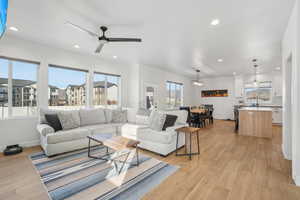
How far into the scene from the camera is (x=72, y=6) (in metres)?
2.27

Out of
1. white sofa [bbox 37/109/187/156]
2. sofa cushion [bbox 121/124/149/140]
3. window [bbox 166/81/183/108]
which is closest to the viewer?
white sofa [bbox 37/109/187/156]

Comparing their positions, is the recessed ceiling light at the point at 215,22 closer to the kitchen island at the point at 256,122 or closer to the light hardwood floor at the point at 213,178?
the light hardwood floor at the point at 213,178

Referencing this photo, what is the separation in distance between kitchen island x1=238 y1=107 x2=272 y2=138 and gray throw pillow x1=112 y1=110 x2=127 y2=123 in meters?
4.25

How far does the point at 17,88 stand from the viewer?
366 cm

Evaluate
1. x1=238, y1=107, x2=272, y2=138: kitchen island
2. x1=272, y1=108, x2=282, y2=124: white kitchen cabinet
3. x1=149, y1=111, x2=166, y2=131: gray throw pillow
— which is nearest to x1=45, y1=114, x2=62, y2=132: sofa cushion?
x1=149, y1=111, x2=166, y2=131: gray throw pillow

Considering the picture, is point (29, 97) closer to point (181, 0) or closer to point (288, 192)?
point (181, 0)

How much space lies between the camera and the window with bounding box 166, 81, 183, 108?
7.93 m

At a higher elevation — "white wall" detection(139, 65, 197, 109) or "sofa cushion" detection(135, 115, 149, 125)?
"white wall" detection(139, 65, 197, 109)

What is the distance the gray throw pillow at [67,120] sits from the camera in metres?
3.45

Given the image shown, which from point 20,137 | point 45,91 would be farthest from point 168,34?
point 20,137

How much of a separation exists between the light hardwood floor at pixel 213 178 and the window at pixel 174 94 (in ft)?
16.0

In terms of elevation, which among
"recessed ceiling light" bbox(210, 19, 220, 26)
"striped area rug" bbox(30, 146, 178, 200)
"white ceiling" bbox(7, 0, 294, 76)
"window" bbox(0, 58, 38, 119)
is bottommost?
"striped area rug" bbox(30, 146, 178, 200)

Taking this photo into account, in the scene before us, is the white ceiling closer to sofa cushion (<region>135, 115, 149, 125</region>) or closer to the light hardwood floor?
sofa cushion (<region>135, 115, 149, 125</region>)

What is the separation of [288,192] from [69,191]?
299cm
